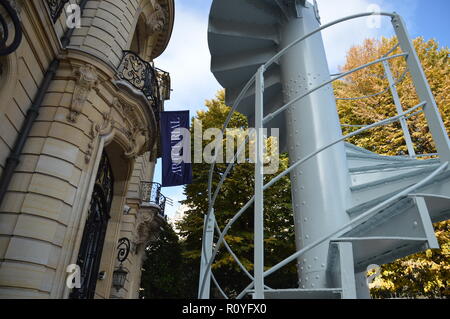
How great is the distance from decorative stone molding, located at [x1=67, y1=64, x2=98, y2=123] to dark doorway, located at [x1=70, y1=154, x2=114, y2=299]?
1.80 m

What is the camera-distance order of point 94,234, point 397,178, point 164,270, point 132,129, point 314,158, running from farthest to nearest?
point 164,270 < point 132,129 < point 94,234 < point 314,158 < point 397,178

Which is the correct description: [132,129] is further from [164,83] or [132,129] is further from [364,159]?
[164,83]

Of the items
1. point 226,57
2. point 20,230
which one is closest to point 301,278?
point 226,57

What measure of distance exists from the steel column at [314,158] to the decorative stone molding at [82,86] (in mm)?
4353

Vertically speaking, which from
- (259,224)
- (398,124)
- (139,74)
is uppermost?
(398,124)

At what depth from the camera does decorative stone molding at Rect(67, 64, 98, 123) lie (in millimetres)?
5924

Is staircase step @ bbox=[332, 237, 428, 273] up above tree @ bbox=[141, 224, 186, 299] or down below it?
below

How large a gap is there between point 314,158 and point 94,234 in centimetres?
632

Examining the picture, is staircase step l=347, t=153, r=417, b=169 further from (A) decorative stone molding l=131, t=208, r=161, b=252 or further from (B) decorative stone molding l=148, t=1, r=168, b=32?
(A) decorative stone molding l=131, t=208, r=161, b=252

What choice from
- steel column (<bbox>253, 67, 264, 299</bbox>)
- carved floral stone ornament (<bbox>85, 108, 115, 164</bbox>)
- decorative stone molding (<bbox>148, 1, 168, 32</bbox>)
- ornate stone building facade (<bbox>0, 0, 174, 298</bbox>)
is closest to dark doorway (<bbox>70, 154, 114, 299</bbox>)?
ornate stone building facade (<bbox>0, 0, 174, 298</bbox>)

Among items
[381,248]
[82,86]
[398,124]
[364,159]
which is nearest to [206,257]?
[381,248]

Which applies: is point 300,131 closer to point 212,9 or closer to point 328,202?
point 328,202

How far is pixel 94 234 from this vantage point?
722cm
